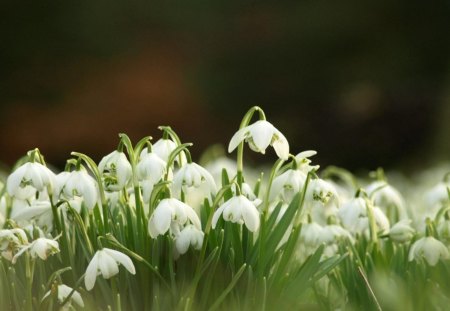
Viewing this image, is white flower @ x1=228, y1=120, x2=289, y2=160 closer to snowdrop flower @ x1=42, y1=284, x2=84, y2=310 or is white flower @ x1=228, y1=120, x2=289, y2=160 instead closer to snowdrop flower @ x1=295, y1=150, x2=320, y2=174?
snowdrop flower @ x1=295, y1=150, x2=320, y2=174

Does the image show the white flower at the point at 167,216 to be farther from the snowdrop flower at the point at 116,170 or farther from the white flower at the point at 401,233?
the white flower at the point at 401,233

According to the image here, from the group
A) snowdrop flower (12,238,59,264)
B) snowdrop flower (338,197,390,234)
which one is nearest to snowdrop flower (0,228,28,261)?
snowdrop flower (12,238,59,264)

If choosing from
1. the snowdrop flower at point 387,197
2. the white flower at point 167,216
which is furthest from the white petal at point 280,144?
the snowdrop flower at point 387,197

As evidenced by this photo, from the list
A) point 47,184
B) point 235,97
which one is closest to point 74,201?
point 47,184

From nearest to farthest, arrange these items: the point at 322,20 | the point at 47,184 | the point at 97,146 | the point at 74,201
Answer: the point at 47,184
the point at 74,201
the point at 322,20
the point at 97,146

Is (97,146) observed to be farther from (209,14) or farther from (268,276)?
(268,276)

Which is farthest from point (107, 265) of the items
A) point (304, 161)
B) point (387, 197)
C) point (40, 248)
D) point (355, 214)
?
point (387, 197)
